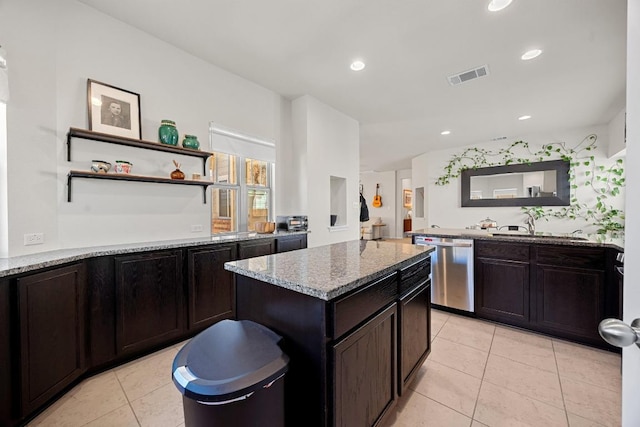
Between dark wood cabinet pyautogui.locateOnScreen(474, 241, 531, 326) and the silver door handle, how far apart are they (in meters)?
2.59

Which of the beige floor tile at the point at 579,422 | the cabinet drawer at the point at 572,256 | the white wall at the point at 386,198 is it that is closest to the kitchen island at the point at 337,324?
the beige floor tile at the point at 579,422

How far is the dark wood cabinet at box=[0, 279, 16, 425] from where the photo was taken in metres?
1.41

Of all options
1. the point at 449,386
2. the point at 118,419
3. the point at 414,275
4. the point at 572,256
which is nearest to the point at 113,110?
the point at 118,419

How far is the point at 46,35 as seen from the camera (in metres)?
2.07

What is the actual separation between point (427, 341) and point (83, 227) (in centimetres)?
302

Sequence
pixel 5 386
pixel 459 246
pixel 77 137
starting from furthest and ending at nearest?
pixel 459 246 < pixel 77 137 < pixel 5 386

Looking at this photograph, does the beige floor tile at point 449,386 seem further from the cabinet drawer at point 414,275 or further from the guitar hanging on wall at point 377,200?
the guitar hanging on wall at point 377,200

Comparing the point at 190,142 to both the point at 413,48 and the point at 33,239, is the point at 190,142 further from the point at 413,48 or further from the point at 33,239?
the point at 413,48

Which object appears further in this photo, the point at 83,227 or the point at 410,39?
the point at 410,39

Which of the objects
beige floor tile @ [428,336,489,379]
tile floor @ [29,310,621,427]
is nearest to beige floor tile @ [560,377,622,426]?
tile floor @ [29,310,621,427]

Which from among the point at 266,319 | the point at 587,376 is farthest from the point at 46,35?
the point at 587,376

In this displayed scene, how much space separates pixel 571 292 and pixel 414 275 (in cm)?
189

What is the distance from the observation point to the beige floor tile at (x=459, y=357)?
208 centimetres

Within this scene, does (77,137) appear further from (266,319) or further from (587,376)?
(587,376)
